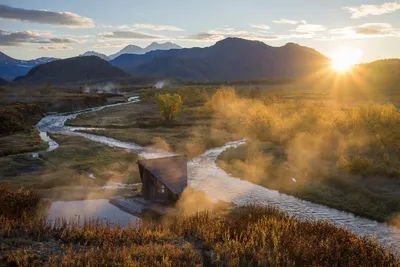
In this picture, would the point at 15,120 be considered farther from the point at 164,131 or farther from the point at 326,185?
the point at 326,185

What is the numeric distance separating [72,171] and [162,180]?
16.6m

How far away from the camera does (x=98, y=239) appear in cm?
1712

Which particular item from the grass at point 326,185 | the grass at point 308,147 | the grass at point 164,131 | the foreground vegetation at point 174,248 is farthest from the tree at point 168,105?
the foreground vegetation at point 174,248

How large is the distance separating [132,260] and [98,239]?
398 cm

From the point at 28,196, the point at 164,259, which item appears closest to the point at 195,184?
the point at 28,196

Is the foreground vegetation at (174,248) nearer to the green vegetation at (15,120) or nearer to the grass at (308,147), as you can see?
the grass at (308,147)

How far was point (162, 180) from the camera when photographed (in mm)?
30625

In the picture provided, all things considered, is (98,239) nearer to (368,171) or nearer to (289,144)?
(368,171)

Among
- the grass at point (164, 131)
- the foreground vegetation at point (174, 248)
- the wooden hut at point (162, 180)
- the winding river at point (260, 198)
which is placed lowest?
the grass at point (164, 131)

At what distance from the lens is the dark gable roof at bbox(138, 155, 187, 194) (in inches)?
1215

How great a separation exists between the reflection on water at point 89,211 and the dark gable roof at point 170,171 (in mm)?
4324

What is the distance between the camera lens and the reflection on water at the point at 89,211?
27.2m

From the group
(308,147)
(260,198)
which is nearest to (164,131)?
(308,147)

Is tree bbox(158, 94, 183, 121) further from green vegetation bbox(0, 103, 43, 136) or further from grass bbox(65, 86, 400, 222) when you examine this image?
green vegetation bbox(0, 103, 43, 136)
